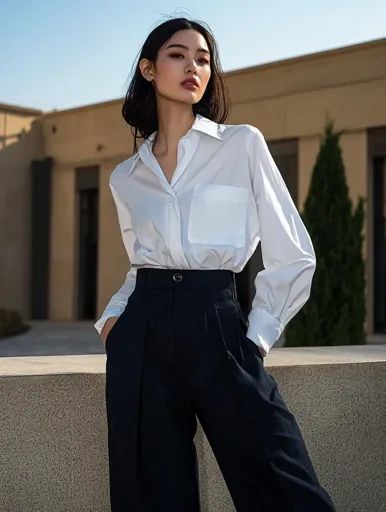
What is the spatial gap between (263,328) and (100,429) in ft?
3.16

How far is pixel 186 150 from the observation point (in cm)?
246

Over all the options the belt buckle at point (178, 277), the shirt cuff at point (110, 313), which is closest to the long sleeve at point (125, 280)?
the shirt cuff at point (110, 313)

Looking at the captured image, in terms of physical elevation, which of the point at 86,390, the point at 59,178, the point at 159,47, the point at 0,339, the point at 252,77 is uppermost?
the point at 252,77

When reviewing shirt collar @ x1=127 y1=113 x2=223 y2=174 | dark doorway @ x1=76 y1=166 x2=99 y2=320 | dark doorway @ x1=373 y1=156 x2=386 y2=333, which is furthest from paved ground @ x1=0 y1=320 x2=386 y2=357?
shirt collar @ x1=127 y1=113 x2=223 y2=174

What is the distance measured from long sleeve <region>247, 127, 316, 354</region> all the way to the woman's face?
0.73ft

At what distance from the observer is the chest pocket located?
2393mm

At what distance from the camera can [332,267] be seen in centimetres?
936

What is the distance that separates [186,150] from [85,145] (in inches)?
716

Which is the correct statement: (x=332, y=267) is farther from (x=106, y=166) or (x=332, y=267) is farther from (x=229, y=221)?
(x=106, y=166)

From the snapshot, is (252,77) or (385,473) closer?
(385,473)

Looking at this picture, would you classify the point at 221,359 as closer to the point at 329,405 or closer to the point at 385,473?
the point at 329,405

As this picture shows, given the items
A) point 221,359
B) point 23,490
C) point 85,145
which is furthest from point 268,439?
point 85,145

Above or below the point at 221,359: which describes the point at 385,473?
below

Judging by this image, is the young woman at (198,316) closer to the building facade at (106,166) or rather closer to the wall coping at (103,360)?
the wall coping at (103,360)
